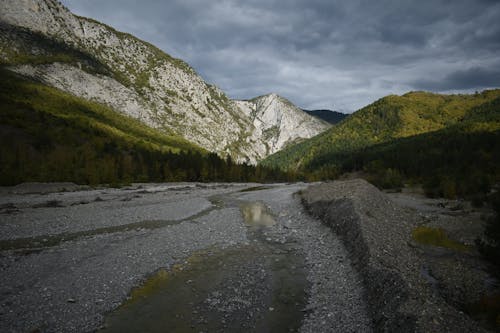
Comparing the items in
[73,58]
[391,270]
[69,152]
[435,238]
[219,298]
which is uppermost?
[73,58]

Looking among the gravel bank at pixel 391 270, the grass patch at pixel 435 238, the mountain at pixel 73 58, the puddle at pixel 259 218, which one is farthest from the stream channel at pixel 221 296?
the mountain at pixel 73 58

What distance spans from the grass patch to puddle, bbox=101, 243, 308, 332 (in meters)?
10.1

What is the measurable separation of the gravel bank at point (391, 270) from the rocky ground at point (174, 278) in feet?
2.70

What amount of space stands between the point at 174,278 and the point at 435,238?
19.3 meters

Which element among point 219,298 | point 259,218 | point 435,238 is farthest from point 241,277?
point 259,218

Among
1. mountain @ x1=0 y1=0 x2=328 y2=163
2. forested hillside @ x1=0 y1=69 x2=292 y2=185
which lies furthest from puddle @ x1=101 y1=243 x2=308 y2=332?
mountain @ x1=0 y1=0 x2=328 y2=163

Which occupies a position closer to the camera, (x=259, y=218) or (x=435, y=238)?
(x=435, y=238)

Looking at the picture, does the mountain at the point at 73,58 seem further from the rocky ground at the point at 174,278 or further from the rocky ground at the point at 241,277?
the rocky ground at the point at 241,277

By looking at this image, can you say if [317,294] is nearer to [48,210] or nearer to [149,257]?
[149,257]

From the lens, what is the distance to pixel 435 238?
19.5 meters

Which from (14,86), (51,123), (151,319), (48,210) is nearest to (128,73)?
(14,86)

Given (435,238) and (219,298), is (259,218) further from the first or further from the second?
(219,298)

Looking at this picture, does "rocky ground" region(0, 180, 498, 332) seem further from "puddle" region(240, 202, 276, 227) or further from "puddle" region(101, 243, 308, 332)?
"puddle" region(240, 202, 276, 227)

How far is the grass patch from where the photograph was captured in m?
17.6
